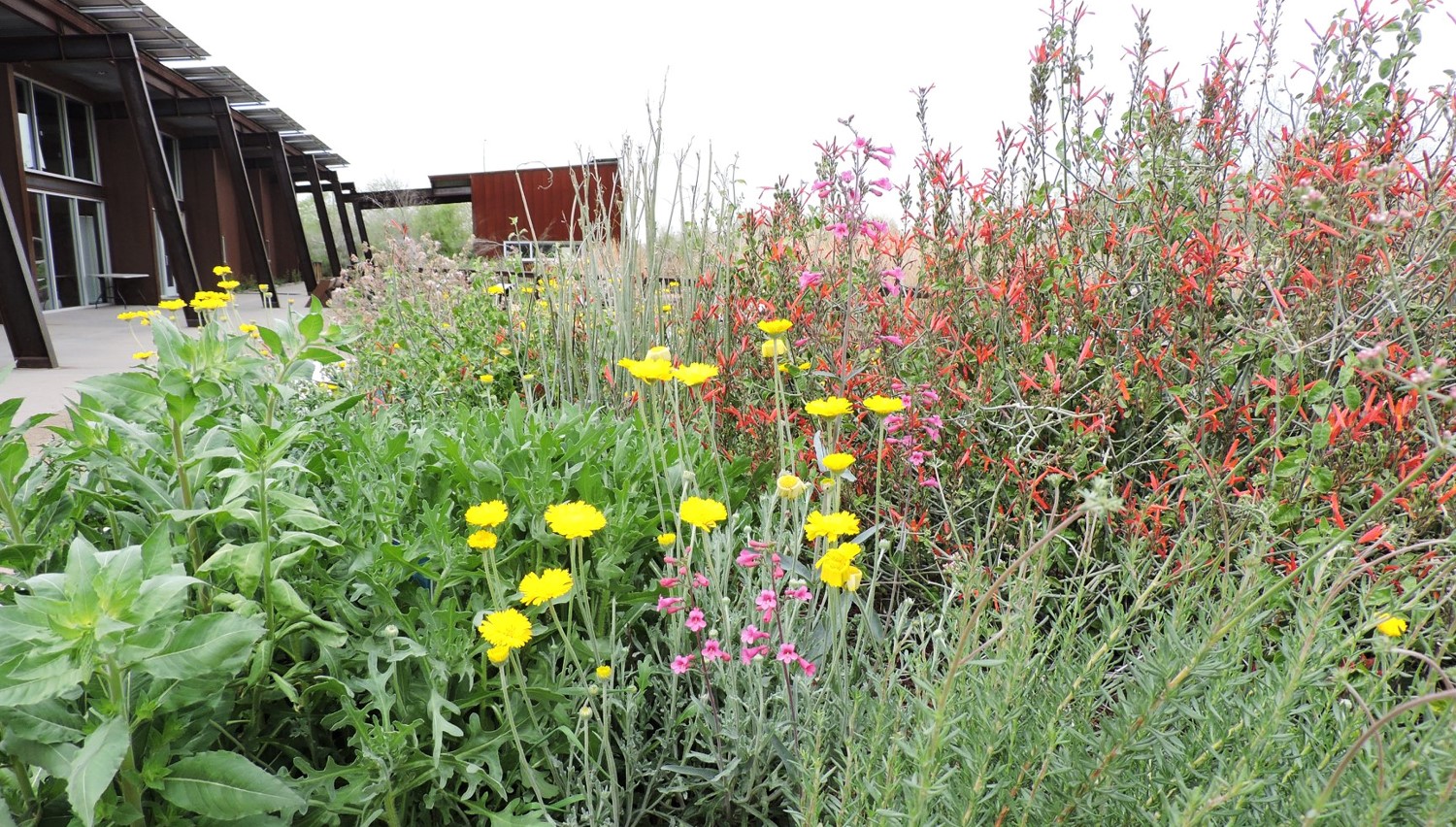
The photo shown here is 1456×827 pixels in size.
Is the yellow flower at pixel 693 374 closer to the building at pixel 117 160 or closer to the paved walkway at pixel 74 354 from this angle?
the paved walkway at pixel 74 354

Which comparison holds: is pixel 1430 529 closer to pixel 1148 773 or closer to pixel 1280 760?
pixel 1280 760

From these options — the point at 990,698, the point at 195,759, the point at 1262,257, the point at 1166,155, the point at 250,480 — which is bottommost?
the point at 195,759

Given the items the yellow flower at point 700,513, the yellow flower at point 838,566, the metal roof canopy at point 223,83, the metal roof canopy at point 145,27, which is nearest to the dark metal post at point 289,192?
the metal roof canopy at point 223,83

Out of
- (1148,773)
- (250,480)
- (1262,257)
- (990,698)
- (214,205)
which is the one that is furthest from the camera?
(214,205)

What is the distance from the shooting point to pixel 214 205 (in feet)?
69.1

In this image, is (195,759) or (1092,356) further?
(1092,356)

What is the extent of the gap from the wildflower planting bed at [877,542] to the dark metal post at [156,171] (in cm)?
1012

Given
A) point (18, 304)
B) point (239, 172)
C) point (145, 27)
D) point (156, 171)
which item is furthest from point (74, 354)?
point (239, 172)

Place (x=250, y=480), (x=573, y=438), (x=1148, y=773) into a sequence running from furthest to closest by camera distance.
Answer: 1. (x=573, y=438)
2. (x=250, y=480)
3. (x=1148, y=773)

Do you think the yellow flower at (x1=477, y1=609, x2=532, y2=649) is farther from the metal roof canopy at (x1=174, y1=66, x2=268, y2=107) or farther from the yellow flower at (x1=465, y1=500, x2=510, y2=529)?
the metal roof canopy at (x1=174, y1=66, x2=268, y2=107)

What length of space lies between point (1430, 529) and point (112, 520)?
9.01 feet

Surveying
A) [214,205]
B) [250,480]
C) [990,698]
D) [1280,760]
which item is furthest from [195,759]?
[214,205]

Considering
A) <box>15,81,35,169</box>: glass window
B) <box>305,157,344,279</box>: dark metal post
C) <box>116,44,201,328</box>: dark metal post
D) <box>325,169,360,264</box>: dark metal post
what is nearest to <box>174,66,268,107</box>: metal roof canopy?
<box>15,81,35,169</box>: glass window

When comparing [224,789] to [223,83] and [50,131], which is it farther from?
[50,131]
